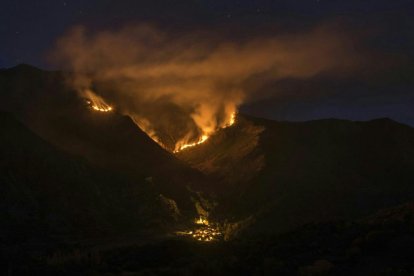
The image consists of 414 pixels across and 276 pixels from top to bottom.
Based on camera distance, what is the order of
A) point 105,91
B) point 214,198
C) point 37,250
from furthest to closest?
point 105,91 → point 214,198 → point 37,250

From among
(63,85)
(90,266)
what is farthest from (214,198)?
(90,266)

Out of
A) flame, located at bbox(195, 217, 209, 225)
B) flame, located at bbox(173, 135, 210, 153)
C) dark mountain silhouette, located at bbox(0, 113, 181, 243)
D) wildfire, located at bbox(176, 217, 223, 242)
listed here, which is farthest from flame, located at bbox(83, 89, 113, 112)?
wildfire, located at bbox(176, 217, 223, 242)

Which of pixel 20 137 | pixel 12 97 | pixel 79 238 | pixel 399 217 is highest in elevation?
pixel 12 97

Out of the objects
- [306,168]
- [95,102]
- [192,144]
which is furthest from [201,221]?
[192,144]

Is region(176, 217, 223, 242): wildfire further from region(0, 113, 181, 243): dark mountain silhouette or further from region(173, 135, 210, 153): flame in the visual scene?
region(173, 135, 210, 153): flame

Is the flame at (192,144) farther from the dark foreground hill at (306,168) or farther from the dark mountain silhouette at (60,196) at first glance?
the dark mountain silhouette at (60,196)

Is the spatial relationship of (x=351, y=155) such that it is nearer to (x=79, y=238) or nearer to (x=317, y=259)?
(x=79, y=238)
